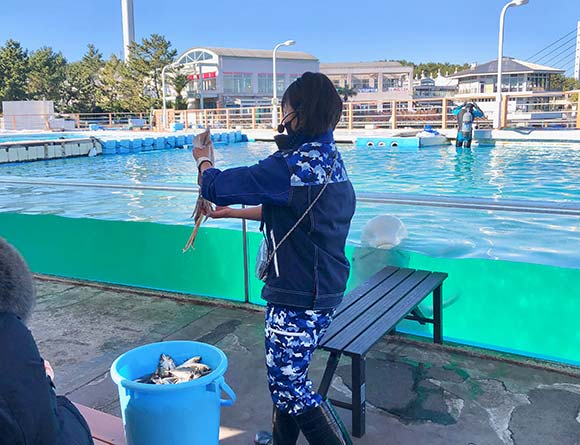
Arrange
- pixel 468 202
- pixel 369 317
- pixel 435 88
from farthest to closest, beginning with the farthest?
pixel 435 88, pixel 468 202, pixel 369 317

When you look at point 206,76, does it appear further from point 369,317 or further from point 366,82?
point 369,317

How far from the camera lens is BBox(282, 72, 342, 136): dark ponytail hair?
194 centimetres

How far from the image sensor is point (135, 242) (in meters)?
4.85

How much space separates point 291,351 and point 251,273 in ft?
7.90

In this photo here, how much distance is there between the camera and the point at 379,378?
313 cm

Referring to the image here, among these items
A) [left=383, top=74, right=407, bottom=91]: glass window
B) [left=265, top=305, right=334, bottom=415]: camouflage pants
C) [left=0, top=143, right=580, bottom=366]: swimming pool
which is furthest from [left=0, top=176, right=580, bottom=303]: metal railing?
[left=383, top=74, right=407, bottom=91]: glass window

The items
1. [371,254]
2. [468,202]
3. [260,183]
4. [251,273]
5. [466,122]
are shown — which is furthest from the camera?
[466,122]

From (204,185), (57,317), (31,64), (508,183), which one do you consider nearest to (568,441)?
(204,185)

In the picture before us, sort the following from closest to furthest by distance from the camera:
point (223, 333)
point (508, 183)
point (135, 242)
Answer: point (223, 333) → point (135, 242) → point (508, 183)

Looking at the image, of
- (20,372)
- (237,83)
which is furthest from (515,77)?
(20,372)

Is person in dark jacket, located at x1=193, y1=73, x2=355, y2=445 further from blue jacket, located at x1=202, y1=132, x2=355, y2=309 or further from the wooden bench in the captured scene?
the wooden bench

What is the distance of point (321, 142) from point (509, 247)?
5237 millimetres

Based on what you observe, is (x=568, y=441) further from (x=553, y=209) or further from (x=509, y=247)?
(x=509, y=247)

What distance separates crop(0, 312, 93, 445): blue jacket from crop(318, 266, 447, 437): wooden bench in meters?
1.37
